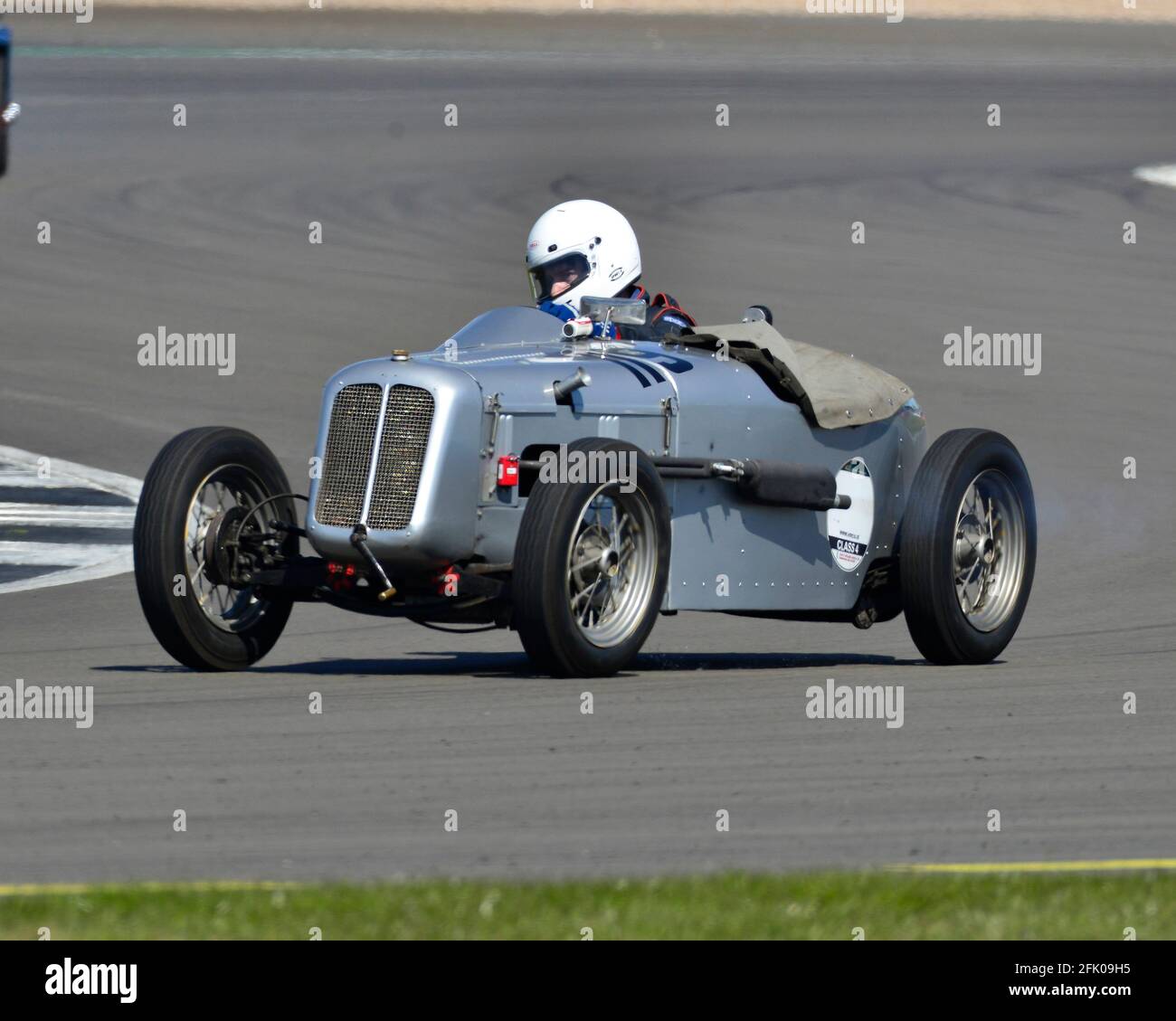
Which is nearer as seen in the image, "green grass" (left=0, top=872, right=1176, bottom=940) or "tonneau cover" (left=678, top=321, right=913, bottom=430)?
"green grass" (left=0, top=872, right=1176, bottom=940)

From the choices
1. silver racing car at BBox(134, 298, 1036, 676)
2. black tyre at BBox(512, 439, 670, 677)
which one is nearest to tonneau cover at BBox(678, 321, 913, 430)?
silver racing car at BBox(134, 298, 1036, 676)

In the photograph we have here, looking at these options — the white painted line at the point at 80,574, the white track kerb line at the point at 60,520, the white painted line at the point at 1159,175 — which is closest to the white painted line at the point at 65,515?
the white track kerb line at the point at 60,520

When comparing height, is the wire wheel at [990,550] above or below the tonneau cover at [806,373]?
below

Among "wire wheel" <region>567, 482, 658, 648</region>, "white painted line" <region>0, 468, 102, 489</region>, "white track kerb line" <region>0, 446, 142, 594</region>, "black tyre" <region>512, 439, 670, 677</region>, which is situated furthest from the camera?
"white painted line" <region>0, 468, 102, 489</region>

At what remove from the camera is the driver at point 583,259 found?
1161 cm

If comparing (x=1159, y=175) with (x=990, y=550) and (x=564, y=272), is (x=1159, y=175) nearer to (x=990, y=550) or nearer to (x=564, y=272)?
(x=990, y=550)

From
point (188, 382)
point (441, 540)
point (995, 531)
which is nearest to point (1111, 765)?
point (441, 540)

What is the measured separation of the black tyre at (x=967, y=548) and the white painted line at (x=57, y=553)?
5173 millimetres

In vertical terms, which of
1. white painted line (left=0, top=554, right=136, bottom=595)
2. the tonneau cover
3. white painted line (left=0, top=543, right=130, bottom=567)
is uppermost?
the tonneau cover

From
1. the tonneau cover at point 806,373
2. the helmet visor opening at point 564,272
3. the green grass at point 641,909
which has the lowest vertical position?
the green grass at point 641,909

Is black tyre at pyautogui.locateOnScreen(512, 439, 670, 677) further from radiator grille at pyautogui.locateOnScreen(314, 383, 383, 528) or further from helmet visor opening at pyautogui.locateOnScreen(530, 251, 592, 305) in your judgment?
helmet visor opening at pyautogui.locateOnScreen(530, 251, 592, 305)

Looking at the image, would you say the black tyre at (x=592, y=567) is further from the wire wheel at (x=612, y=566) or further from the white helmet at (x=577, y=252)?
the white helmet at (x=577, y=252)

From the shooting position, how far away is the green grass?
19.6 ft

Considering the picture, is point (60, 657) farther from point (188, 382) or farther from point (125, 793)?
point (188, 382)
